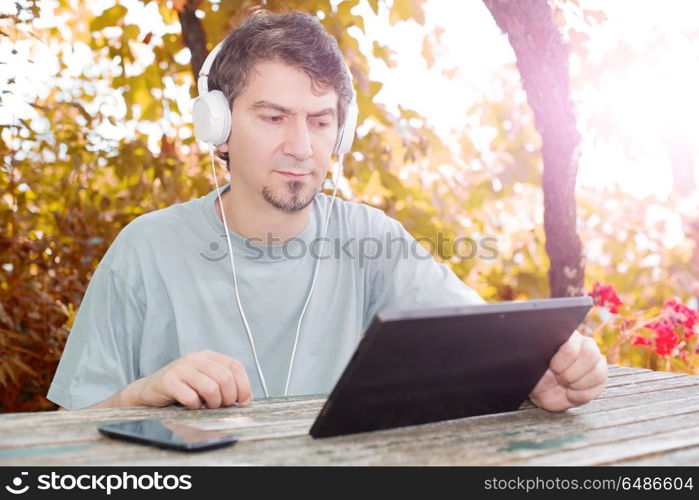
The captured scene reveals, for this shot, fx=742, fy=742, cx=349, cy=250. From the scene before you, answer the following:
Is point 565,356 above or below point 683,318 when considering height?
above

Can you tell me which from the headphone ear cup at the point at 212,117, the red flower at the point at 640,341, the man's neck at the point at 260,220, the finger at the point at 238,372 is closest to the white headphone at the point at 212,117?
the headphone ear cup at the point at 212,117

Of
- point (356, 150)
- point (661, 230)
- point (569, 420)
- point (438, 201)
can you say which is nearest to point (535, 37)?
point (356, 150)

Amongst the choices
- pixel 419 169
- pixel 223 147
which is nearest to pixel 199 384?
pixel 223 147

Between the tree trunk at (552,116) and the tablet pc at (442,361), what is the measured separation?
5.58ft

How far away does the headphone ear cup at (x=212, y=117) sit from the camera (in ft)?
6.50

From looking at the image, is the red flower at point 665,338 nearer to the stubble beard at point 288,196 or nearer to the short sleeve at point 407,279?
the short sleeve at point 407,279

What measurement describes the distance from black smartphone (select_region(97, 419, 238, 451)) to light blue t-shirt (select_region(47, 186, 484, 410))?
1.80 feet

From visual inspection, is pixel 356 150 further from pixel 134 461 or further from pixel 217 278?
pixel 134 461

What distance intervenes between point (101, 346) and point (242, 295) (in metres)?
0.39

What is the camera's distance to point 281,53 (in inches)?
78.2

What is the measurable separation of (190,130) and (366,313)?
2.12m

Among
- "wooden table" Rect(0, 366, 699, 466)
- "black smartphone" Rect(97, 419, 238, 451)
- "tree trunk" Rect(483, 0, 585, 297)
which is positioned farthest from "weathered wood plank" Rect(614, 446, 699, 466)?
"tree trunk" Rect(483, 0, 585, 297)

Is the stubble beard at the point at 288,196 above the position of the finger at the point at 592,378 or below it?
above

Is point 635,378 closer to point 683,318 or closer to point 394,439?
point 394,439
